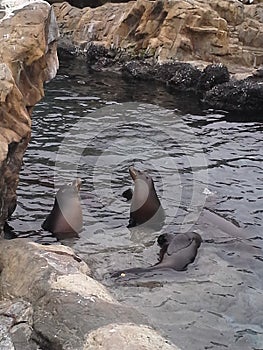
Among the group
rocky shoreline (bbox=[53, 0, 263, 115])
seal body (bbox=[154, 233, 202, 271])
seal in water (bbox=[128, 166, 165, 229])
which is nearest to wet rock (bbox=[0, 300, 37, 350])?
seal body (bbox=[154, 233, 202, 271])

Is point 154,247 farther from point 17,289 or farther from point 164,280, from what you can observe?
point 17,289

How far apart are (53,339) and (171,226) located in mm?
4177

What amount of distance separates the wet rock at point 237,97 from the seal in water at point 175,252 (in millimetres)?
9196

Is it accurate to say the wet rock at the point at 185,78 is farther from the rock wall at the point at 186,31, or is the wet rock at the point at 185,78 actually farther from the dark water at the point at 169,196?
the dark water at the point at 169,196

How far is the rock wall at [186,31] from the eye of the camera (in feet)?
68.1

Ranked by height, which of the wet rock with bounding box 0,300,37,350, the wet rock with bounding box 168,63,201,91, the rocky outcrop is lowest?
the wet rock with bounding box 168,63,201,91

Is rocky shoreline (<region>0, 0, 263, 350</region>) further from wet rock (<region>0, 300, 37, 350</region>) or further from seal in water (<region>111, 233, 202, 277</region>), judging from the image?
seal in water (<region>111, 233, 202, 277</region>)

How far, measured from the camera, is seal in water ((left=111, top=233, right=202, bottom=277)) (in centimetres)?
675

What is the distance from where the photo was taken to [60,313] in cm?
450

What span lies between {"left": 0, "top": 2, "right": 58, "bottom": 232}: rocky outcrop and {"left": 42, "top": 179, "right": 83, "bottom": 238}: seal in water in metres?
0.53

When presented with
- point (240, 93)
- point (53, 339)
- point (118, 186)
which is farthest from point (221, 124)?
point (53, 339)

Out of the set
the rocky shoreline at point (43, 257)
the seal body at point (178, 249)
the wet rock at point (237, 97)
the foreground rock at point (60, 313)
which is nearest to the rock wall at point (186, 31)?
the rocky shoreline at point (43, 257)

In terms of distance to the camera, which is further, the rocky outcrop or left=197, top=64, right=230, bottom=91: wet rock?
left=197, top=64, right=230, bottom=91: wet rock

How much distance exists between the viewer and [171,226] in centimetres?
826
